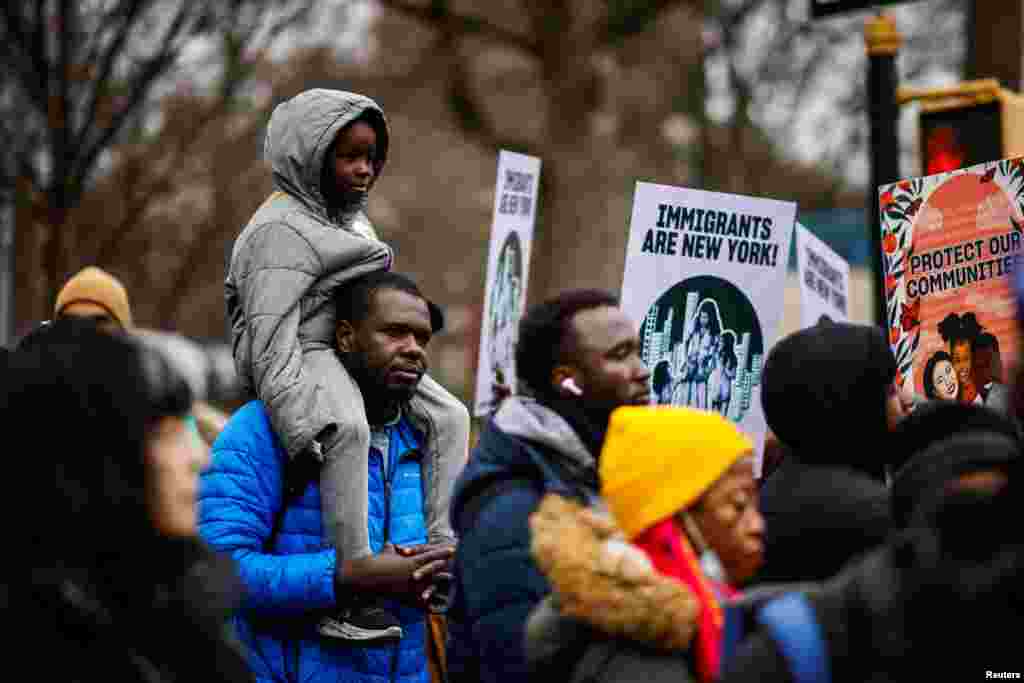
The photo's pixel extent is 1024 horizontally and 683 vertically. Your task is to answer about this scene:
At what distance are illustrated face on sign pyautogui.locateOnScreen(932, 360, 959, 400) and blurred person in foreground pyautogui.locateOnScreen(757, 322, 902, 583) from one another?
1.37 metres

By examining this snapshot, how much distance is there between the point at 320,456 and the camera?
4812 mm

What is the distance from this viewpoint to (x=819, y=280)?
720 cm

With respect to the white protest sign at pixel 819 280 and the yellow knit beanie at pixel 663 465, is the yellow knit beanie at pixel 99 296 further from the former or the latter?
the white protest sign at pixel 819 280

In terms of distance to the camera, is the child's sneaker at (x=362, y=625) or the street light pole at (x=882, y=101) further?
the street light pole at (x=882, y=101)

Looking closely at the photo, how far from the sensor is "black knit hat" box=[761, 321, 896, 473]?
3.91 meters

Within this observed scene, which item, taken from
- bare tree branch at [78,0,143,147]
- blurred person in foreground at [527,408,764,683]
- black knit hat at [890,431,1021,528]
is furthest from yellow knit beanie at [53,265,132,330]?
bare tree branch at [78,0,143,147]

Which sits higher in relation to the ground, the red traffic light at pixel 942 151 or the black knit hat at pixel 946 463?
the red traffic light at pixel 942 151

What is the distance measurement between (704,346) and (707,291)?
0.66ft

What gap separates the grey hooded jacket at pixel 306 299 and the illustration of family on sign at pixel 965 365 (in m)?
1.51

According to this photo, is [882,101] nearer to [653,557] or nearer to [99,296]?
[99,296]

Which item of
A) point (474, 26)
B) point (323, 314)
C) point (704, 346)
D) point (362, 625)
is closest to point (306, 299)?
point (323, 314)

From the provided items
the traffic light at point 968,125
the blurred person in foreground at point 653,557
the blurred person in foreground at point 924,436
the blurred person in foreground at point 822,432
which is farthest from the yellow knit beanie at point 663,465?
the traffic light at point 968,125

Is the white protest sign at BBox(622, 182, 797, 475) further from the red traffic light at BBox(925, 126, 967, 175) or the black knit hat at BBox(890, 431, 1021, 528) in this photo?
the red traffic light at BBox(925, 126, 967, 175)

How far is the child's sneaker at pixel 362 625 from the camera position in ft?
15.8
